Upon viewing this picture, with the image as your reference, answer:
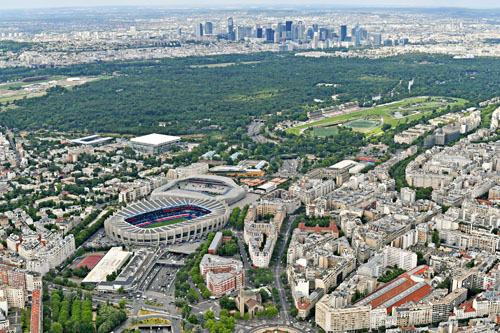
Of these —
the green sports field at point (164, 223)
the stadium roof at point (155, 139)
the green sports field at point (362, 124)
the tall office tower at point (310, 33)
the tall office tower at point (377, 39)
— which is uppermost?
the tall office tower at point (310, 33)

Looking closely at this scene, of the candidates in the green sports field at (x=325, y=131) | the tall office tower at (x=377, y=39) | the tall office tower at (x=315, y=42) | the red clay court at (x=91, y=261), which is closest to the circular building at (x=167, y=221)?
the red clay court at (x=91, y=261)

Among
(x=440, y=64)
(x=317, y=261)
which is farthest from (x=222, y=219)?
(x=440, y=64)

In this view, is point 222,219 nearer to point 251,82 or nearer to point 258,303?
point 258,303

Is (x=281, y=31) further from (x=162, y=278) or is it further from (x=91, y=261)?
(x=162, y=278)

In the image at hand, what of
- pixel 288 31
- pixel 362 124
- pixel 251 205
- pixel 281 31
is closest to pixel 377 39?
pixel 288 31

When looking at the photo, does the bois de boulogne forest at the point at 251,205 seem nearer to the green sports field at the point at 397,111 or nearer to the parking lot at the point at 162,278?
the parking lot at the point at 162,278

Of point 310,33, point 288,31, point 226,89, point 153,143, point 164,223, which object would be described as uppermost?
point 288,31
